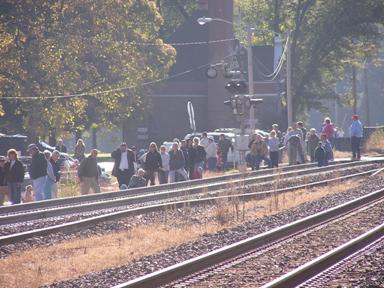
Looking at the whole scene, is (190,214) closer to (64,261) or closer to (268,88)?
(64,261)

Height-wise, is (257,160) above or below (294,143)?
below

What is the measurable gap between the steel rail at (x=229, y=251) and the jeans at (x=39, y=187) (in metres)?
7.90

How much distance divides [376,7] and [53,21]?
86.5 feet

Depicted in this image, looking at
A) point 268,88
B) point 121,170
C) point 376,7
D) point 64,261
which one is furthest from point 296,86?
point 64,261

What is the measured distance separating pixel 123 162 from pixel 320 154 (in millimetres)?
8744

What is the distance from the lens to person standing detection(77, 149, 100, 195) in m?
25.7

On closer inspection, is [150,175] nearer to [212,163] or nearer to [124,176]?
[124,176]

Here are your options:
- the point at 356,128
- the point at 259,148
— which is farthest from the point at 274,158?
the point at 356,128

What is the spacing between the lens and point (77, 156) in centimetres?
3228

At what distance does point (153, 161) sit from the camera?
27.7 metres

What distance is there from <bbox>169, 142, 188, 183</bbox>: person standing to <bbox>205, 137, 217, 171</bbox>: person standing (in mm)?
5899

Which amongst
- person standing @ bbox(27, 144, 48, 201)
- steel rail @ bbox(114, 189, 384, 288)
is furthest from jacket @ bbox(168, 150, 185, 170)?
steel rail @ bbox(114, 189, 384, 288)

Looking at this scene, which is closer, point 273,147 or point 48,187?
point 48,187

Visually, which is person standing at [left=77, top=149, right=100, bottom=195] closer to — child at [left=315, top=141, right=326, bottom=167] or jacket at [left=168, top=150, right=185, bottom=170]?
jacket at [left=168, top=150, right=185, bottom=170]
